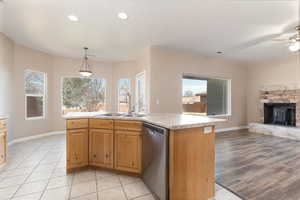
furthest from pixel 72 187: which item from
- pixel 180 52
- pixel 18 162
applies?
pixel 180 52

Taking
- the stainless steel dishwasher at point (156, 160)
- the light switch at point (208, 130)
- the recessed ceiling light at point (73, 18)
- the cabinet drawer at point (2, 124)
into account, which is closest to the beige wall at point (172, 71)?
the recessed ceiling light at point (73, 18)

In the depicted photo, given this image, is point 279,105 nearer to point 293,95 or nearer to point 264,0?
point 293,95

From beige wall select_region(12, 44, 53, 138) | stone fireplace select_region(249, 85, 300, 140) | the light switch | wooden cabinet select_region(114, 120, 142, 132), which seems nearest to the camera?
the light switch

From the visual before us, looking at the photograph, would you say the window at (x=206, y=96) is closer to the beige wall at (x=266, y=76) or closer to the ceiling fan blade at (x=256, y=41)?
the beige wall at (x=266, y=76)

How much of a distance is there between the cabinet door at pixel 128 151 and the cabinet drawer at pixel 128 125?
6 centimetres

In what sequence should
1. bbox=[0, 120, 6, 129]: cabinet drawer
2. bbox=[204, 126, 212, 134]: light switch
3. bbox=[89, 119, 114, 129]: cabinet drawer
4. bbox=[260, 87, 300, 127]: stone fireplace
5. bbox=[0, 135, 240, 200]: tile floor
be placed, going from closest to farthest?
bbox=[204, 126, 212, 134]: light switch → bbox=[0, 135, 240, 200]: tile floor → bbox=[89, 119, 114, 129]: cabinet drawer → bbox=[0, 120, 6, 129]: cabinet drawer → bbox=[260, 87, 300, 127]: stone fireplace

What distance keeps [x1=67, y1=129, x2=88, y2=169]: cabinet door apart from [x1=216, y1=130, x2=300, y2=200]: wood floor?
227 centimetres

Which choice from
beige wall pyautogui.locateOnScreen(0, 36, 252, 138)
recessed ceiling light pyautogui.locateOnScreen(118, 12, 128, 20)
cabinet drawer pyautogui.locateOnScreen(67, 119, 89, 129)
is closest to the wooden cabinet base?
cabinet drawer pyautogui.locateOnScreen(67, 119, 89, 129)

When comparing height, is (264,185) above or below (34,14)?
below

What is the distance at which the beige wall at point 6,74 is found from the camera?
3699 mm

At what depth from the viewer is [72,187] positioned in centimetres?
213

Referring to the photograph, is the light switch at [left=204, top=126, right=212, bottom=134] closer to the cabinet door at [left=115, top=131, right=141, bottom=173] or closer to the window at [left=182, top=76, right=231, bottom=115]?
the cabinet door at [left=115, top=131, right=141, bottom=173]

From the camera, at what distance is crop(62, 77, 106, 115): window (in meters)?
5.60

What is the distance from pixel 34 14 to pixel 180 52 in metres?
3.79
